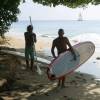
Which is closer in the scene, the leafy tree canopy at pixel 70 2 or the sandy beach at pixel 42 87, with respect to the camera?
the sandy beach at pixel 42 87

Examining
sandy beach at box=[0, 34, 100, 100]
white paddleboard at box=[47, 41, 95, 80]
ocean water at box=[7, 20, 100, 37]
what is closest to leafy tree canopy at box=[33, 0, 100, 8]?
ocean water at box=[7, 20, 100, 37]

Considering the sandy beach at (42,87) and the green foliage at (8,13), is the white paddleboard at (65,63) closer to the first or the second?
the sandy beach at (42,87)

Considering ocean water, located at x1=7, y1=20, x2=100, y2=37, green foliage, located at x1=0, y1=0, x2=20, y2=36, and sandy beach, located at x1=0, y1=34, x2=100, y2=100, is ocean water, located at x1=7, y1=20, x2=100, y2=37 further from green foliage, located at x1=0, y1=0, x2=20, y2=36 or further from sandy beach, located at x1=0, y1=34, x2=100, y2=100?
sandy beach, located at x1=0, y1=34, x2=100, y2=100

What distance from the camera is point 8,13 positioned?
1681cm

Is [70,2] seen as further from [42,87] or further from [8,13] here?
[42,87]

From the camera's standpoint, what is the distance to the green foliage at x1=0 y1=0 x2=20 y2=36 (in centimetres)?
1612

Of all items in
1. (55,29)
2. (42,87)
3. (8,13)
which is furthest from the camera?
(55,29)

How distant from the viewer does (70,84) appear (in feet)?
39.1

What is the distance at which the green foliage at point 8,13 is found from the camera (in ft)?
52.9

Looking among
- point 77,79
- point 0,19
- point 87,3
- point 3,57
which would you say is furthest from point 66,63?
point 87,3

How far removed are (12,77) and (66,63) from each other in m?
1.78

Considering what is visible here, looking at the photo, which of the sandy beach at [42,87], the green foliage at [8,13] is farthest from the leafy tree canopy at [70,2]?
the sandy beach at [42,87]

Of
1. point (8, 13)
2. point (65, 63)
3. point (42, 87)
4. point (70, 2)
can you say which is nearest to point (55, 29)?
point (70, 2)

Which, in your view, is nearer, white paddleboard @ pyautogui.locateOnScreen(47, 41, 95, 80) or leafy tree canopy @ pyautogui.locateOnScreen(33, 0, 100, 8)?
white paddleboard @ pyautogui.locateOnScreen(47, 41, 95, 80)
